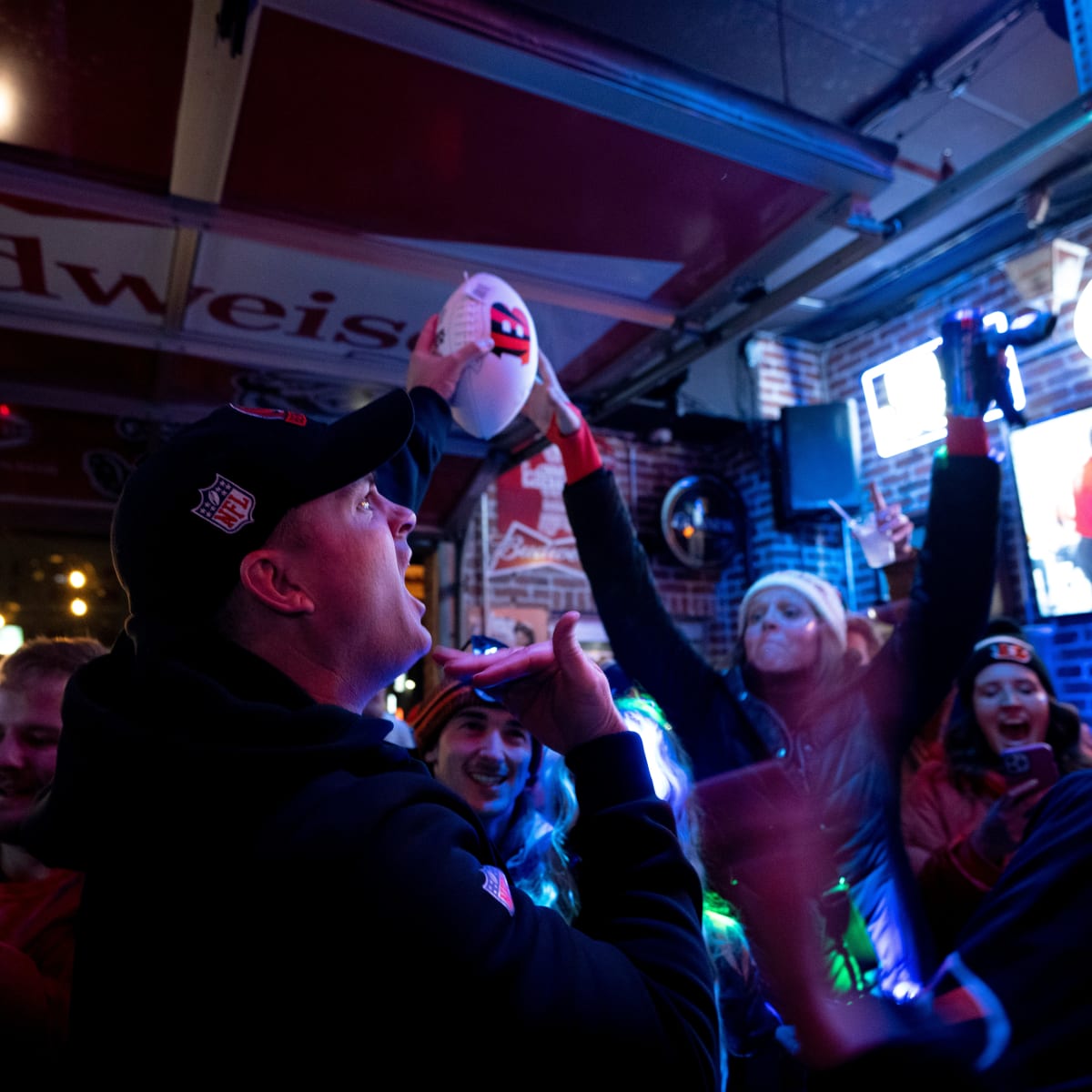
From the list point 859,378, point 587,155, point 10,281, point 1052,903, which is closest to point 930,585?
point 1052,903

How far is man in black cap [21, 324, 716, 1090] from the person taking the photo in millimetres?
633

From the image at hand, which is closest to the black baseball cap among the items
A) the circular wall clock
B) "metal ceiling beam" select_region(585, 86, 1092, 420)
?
→ "metal ceiling beam" select_region(585, 86, 1092, 420)

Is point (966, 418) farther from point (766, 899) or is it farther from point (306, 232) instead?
point (306, 232)

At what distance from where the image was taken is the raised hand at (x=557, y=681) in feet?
2.96

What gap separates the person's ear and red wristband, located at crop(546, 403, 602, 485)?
3.35 feet

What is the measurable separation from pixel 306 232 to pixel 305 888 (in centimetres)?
168

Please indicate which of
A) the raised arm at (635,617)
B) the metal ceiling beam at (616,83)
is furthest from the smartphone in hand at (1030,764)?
the metal ceiling beam at (616,83)

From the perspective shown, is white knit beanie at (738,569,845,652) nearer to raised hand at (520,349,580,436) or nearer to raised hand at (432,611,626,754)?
raised hand at (520,349,580,436)

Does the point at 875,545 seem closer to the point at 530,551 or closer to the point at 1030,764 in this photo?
the point at 1030,764

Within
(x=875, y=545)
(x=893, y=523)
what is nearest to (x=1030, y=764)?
(x=893, y=523)

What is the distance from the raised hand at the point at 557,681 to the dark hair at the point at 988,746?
2.19m

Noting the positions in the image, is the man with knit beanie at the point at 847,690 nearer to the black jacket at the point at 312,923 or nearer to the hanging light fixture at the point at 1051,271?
the black jacket at the point at 312,923

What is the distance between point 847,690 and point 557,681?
1.27m

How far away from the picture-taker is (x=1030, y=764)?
5.57 ft
